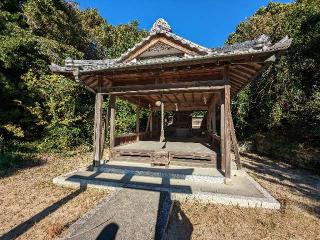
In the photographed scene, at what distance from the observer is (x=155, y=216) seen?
179 inches

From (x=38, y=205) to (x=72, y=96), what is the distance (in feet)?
29.7

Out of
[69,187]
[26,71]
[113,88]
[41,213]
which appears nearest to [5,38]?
[26,71]

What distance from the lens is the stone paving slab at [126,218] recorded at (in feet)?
12.8

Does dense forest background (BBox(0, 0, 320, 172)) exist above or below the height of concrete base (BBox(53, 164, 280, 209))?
above

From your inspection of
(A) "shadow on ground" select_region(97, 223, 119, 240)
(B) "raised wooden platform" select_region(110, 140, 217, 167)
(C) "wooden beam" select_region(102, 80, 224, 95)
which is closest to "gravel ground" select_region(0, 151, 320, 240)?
(A) "shadow on ground" select_region(97, 223, 119, 240)

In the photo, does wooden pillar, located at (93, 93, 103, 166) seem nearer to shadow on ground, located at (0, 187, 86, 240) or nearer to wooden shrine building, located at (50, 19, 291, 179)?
wooden shrine building, located at (50, 19, 291, 179)

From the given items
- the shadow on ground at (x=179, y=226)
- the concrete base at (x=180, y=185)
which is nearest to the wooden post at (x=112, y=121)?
the concrete base at (x=180, y=185)

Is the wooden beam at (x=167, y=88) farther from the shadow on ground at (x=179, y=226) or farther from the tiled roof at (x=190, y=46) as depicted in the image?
the shadow on ground at (x=179, y=226)

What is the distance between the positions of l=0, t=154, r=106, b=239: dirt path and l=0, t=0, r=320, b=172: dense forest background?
3.35 meters

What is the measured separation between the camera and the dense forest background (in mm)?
11844

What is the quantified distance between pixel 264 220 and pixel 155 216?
2389 mm

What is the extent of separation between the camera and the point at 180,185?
640cm

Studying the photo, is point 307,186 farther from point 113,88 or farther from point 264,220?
point 113,88

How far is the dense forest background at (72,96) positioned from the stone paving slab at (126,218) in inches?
292
